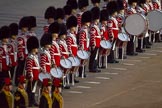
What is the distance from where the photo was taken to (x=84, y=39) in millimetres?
30297

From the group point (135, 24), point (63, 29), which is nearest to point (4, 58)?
point (63, 29)

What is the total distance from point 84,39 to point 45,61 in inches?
112

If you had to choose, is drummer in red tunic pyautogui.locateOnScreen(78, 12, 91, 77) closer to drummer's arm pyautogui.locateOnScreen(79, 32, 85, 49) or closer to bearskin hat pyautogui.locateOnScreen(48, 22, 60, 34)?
drummer's arm pyautogui.locateOnScreen(79, 32, 85, 49)

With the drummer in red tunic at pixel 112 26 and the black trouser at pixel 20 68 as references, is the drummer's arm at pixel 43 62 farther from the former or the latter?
the drummer in red tunic at pixel 112 26

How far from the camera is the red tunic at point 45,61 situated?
27594mm

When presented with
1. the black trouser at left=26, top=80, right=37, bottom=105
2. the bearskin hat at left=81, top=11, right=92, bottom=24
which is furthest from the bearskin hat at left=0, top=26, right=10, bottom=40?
the bearskin hat at left=81, top=11, right=92, bottom=24

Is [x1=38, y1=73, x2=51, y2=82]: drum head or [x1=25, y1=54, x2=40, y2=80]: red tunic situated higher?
[x1=25, y1=54, x2=40, y2=80]: red tunic

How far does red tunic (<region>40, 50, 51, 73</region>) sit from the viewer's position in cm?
2759

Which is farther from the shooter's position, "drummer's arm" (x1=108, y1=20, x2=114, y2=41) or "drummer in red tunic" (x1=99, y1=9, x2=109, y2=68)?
"drummer's arm" (x1=108, y1=20, x2=114, y2=41)

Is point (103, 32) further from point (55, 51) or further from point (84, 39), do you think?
point (55, 51)

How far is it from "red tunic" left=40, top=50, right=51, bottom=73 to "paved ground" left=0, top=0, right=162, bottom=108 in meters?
0.95

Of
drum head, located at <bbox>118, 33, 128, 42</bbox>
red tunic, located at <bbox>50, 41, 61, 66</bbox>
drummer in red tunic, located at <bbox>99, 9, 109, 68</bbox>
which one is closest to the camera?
red tunic, located at <bbox>50, 41, 61, 66</bbox>

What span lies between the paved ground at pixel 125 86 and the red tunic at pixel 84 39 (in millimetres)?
900

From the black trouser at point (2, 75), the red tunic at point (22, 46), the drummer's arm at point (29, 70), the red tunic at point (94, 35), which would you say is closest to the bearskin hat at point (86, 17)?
the red tunic at point (94, 35)
